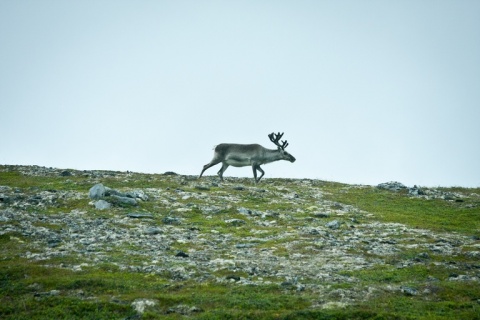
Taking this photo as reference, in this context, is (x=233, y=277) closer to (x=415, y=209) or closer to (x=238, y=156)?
(x=415, y=209)

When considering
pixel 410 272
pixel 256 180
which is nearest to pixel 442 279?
pixel 410 272

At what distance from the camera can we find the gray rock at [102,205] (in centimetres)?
2271

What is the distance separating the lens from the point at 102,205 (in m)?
22.8

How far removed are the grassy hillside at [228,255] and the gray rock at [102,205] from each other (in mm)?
91

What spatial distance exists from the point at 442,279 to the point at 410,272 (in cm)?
91

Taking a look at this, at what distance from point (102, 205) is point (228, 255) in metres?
8.51

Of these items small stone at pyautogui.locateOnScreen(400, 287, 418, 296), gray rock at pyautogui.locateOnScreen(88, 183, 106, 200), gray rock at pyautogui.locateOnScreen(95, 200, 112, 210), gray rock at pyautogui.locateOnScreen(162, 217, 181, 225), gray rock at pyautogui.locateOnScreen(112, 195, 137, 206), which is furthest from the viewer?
gray rock at pyautogui.locateOnScreen(88, 183, 106, 200)

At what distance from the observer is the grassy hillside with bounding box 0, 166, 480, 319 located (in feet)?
40.5

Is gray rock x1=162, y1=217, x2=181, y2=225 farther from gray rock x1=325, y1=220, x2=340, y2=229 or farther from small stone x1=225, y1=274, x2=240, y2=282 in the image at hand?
small stone x1=225, y1=274, x2=240, y2=282

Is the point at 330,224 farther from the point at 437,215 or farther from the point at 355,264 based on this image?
the point at 437,215

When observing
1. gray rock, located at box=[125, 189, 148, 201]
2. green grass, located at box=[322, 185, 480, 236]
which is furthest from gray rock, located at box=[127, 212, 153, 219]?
green grass, located at box=[322, 185, 480, 236]

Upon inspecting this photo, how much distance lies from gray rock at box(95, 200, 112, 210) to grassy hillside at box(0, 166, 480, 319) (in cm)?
9

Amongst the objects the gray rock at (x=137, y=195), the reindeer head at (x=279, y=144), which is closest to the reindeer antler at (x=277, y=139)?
the reindeer head at (x=279, y=144)

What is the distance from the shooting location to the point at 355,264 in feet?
52.5
